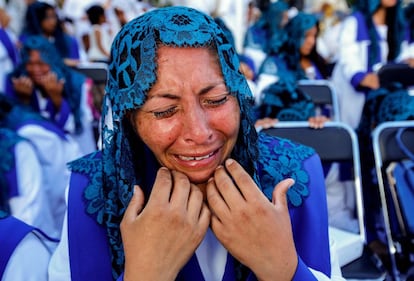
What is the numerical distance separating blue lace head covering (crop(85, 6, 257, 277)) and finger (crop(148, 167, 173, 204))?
15cm

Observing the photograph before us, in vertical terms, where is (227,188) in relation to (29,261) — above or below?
above

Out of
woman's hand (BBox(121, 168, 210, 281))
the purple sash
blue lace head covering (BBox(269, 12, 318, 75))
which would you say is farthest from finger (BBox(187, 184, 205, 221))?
blue lace head covering (BBox(269, 12, 318, 75))

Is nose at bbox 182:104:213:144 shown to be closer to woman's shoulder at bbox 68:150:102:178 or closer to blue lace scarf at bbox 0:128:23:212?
woman's shoulder at bbox 68:150:102:178

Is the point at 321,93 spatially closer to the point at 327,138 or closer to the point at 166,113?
the point at 327,138

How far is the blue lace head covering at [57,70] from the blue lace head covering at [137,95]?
2695 millimetres

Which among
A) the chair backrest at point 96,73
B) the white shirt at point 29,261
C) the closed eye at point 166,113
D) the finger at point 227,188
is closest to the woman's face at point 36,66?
the chair backrest at point 96,73

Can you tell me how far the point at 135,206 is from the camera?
1.14m

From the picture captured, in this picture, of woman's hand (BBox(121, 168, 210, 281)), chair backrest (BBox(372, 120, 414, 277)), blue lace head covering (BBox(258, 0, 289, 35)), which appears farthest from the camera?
blue lace head covering (BBox(258, 0, 289, 35))

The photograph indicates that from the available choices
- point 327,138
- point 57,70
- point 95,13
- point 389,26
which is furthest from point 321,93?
point 95,13

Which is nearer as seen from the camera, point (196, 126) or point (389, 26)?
point (196, 126)

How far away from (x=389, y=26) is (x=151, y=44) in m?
3.80

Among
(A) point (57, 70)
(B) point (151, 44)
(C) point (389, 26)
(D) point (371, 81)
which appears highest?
(B) point (151, 44)

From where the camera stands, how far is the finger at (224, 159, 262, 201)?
1094mm

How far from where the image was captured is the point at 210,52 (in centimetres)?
116
